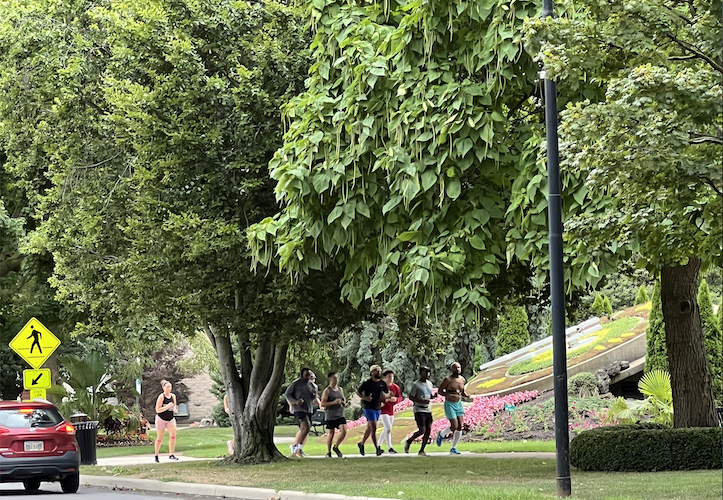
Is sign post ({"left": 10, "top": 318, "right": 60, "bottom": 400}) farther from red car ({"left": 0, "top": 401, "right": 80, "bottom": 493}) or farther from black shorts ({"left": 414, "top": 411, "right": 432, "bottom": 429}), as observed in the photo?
black shorts ({"left": 414, "top": 411, "right": 432, "bottom": 429})

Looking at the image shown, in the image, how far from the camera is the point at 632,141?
10.9 metres

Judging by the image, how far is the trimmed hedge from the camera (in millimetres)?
16562

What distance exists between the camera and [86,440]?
24.5 meters

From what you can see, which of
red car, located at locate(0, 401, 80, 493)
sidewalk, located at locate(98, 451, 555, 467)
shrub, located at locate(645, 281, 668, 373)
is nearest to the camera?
red car, located at locate(0, 401, 80, 493)

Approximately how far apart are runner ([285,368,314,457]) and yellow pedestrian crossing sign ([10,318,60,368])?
5.72 metres

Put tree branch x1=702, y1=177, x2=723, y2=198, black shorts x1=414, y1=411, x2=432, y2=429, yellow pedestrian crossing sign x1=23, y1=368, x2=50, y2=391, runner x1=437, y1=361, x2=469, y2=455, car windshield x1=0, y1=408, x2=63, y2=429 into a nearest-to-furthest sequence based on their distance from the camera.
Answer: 1. tree branch x1=702, y1=177, x2=723, y2=198
2. car windshield x1=0, y1=408, x2=63, y2=429
3. runner x1=437, y1=361, x2=469, y2=455
4. black shorts x1=414, y1=411, x2=432, y2=429
5. yellow pedestrian crossing sign x1=23, y1=368, x2=50, y2=391

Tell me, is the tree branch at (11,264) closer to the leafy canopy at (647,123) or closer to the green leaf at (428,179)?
the green leaf at (428,179)

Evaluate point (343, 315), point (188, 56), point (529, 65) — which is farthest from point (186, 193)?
point (529, 65)

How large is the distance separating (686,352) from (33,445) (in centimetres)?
1057

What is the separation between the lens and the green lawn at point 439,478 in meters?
13.5

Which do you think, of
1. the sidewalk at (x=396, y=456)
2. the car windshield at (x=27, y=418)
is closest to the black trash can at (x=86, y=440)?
the sidewalk at (x=396, y=456)

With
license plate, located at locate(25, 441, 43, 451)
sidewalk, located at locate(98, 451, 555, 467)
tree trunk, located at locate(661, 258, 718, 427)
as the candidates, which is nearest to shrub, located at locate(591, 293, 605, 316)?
sidewalk, located at locate(98, 451, 555, 467)

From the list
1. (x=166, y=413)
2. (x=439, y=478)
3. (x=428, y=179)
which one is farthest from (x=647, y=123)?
(x=166, y=413)

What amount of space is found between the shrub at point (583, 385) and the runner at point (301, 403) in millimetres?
9069
